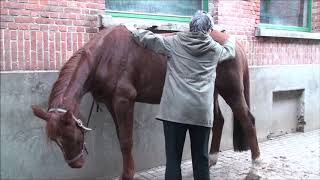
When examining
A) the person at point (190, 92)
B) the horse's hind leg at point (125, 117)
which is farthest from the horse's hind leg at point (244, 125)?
the person at point (190, 92)

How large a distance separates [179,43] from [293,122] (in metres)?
5.26

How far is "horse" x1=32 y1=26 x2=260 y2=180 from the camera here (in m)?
4.13

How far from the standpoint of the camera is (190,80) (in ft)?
13.3

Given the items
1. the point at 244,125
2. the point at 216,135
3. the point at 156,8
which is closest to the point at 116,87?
the point at 244,125

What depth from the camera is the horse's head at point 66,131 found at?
157 inches

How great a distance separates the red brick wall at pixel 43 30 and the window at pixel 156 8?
1.81ft

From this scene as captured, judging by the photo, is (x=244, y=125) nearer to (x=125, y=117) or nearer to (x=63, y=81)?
(x=125, y=117)

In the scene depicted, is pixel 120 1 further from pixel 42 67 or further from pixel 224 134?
pixel 224 134

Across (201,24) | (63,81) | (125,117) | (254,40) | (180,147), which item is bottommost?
(180,147)

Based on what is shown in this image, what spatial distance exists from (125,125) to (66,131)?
0.97m

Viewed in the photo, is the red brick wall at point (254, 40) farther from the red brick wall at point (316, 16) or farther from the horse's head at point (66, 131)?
the horse's head at point (66, 131)

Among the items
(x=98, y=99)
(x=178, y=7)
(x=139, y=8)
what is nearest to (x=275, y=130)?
(x=178, y=7)

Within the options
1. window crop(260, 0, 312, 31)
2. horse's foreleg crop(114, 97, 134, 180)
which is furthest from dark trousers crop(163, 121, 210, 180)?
window crop(260, 0, 312, 31)

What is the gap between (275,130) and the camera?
827 cm
